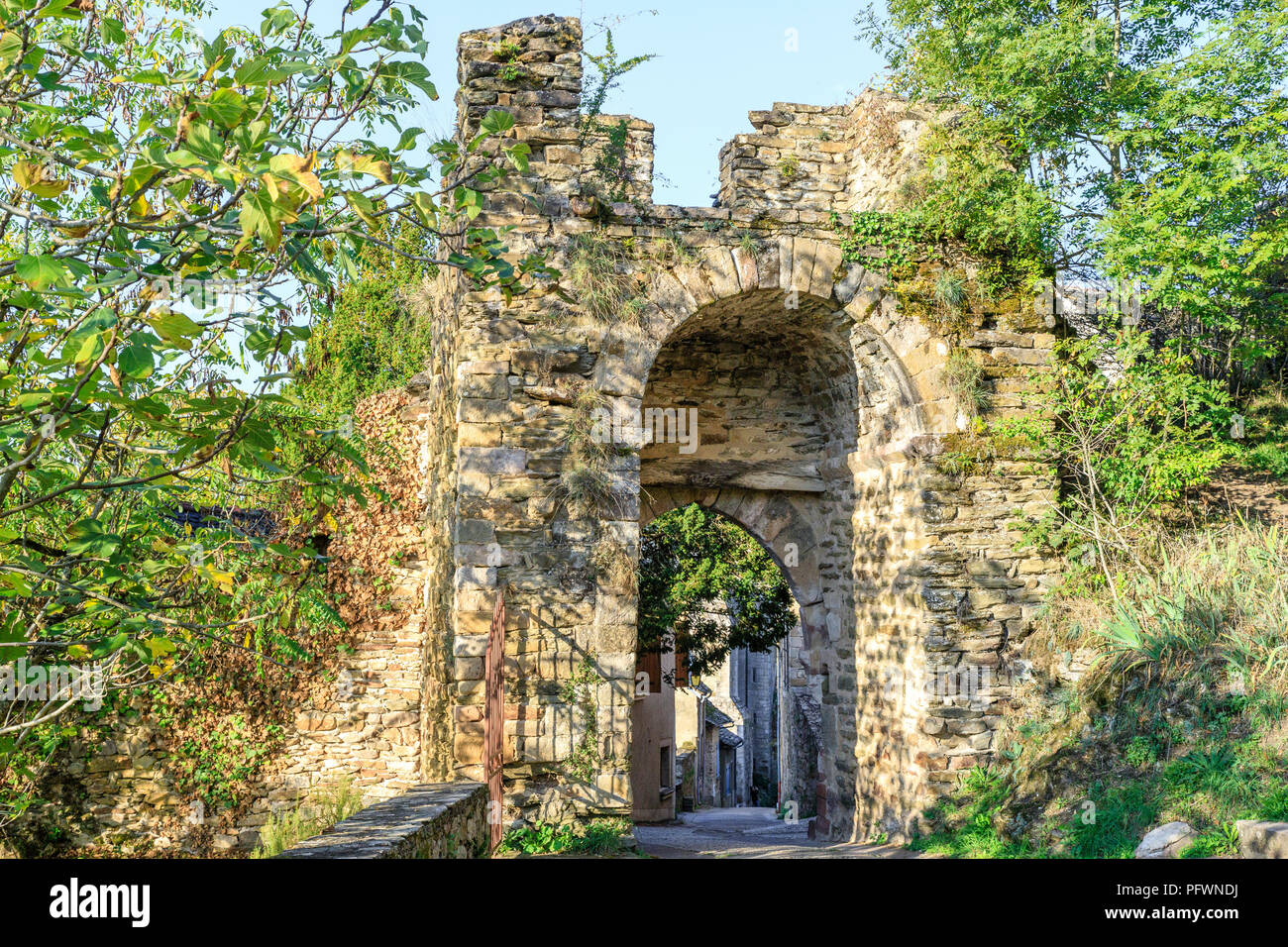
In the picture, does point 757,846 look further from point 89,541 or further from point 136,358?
point 136,358

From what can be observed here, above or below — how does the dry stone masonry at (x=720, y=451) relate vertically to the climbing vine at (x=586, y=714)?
above

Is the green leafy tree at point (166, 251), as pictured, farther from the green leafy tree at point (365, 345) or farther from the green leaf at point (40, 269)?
the green leafy tree at point (365, 345)

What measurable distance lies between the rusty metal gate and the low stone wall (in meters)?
0.41

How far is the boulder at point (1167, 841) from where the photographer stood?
13.8 ft

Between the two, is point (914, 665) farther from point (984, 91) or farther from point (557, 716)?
point (984, 91)

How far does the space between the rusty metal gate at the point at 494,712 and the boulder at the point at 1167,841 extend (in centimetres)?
323

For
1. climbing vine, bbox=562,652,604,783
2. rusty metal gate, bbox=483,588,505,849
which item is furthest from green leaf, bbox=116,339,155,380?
climbing vine, bbox=562,652,604,783

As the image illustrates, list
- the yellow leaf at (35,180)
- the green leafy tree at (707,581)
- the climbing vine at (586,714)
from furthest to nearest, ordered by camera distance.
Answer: the green leafy tree at (707,581) < the climbing vine at (586,714) < the yellow leaf at (35,180)

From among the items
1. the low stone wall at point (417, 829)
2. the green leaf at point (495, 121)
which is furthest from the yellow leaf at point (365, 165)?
the low stone wall at point (417, 829)

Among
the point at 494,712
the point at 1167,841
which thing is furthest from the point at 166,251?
the point at 1167,841

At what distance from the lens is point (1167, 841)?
4289 mm

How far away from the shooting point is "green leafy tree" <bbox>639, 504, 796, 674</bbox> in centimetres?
1161

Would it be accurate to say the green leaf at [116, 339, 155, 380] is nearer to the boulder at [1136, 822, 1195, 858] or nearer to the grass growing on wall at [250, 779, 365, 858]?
the boulder at [1136, 822, 1195, 858]
